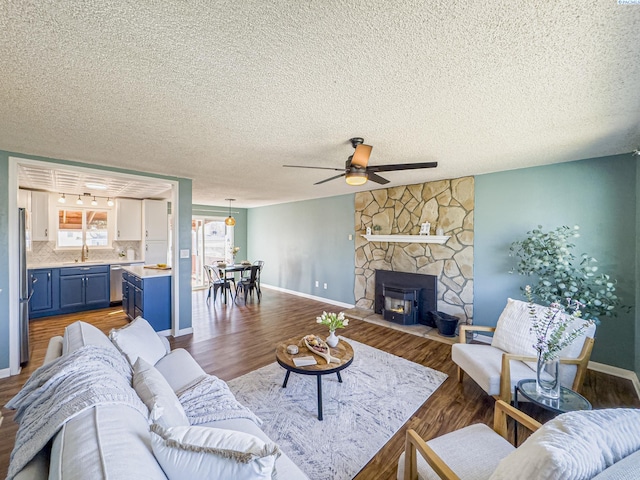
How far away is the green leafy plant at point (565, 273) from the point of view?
2842 mm

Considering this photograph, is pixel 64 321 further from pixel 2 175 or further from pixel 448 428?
pixel 448 428

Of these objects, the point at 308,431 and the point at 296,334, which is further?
the point at 296,334

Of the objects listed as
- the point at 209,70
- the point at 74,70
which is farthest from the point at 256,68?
the point at 74,70

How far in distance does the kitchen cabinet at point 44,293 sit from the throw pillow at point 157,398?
17.1 feet

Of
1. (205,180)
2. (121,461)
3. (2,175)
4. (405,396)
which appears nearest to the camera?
(121,461)

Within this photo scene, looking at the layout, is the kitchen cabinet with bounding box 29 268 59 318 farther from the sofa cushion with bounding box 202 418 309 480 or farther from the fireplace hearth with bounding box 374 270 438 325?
the fireplace hearth with bounding box 374 270 438 325

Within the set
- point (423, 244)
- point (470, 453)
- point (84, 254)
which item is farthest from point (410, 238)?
point (84, 254)

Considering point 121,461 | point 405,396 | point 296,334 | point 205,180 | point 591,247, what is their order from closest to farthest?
point 121,461 → point 405,396 → point 591,247 → point 296,334 → point 205,180

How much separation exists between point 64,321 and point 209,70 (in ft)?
18.6

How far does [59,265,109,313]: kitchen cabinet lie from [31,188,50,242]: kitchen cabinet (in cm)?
85

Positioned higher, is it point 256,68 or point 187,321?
point 256,68

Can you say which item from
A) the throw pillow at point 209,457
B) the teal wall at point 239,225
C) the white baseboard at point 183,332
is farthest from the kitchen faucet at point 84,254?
the throw pillow at point 209,457

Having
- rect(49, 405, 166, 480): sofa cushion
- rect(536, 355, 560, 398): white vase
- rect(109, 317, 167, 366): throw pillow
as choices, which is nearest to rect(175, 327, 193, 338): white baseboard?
rect(109, 317, 167, 366): throw pillow

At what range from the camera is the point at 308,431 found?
2.08 meters
